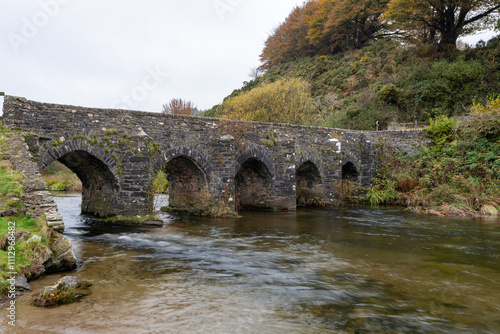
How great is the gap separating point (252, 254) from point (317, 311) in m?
3.35

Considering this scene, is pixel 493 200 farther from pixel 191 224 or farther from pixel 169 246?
pixel 169 246

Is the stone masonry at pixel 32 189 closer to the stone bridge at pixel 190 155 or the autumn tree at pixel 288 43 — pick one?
the stone bridge at pixel 190 155

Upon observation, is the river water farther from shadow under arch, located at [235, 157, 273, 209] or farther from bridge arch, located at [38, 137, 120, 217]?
shadow under arch, located at [235, 157, 273, 209]

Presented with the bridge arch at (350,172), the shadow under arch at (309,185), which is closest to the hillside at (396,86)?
the bridge arch at (350,172)

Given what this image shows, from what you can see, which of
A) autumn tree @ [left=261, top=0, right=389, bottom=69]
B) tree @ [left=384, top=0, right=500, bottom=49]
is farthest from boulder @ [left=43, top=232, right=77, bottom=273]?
autumn tree @ [left=261, top=0, right=389, bottom=69]

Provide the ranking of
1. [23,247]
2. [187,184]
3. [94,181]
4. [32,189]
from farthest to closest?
[187,184] → [94,181] → [32,189] → [23,247]

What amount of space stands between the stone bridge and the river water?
2.03 metres

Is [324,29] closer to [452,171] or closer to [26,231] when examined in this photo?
[452,171]

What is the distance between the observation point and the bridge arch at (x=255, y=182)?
15148 millimetres

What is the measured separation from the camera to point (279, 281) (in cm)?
616

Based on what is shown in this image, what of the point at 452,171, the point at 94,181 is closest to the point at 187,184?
the point at 94,181

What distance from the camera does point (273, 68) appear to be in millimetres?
45781

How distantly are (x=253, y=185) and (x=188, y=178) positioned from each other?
3.43 meters

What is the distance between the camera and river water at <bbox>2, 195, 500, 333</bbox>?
4363 millimetres
